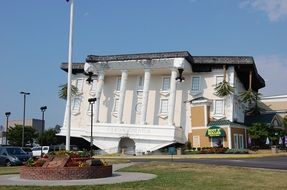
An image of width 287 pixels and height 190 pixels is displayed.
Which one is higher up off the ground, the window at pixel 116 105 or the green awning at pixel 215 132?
the window at pixel 116 105

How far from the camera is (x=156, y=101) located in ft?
212

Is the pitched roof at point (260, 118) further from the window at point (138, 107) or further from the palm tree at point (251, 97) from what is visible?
the window at point (138, 107)

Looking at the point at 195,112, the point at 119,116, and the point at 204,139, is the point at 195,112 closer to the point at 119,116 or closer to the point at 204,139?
the point at 204,139

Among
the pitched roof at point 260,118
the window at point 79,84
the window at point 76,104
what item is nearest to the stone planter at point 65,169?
the pitched roof at point 260,118

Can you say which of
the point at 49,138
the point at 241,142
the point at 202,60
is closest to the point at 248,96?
the point at 241,142

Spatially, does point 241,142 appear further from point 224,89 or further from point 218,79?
point 218,79

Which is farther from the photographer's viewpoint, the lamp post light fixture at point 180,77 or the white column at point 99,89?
the white column at point 99,89

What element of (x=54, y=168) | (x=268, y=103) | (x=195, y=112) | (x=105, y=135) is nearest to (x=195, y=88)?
(x=195, y=112)

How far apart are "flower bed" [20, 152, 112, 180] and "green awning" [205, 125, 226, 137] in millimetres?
37302

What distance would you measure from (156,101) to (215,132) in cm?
1171

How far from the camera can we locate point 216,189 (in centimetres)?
1456

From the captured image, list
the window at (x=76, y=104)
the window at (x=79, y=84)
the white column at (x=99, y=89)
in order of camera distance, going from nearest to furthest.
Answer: the white column at (x=99, y=89) → the window at (x=76, y=104) → the window at (x=79, y=84)

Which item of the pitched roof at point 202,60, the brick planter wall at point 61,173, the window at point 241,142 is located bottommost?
the brick planter wall at point 61,173

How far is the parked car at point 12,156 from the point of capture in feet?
110
